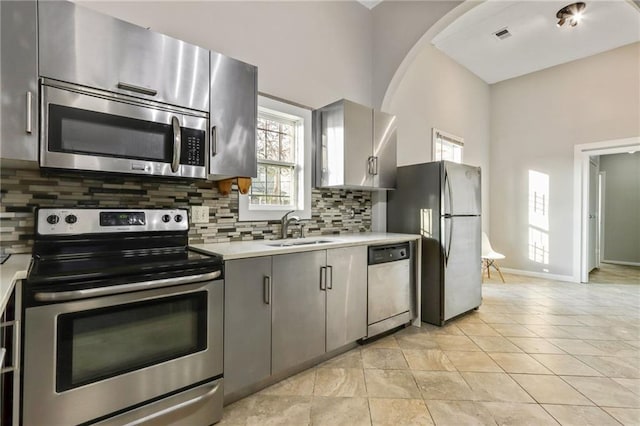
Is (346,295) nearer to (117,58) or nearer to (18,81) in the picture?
(117,58)

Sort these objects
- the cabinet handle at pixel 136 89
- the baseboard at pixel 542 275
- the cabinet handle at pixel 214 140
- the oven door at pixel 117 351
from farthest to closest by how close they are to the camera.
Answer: the baseboard at pixel 542 275
the cabinet handle at pixel 214 140
the cabinet handle at pixel 136 89
the oven door at pixel 117 351

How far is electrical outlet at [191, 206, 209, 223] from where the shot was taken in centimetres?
209

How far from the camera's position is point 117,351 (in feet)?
4.39

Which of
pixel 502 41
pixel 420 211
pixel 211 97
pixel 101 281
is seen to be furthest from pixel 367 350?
pixel 502 41

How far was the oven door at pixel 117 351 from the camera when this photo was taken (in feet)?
3.80

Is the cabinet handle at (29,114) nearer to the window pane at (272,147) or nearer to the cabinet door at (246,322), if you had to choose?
the cabinet door at (246,322)

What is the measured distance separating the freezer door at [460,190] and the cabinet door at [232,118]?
1.92 m

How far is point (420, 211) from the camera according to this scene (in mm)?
3125

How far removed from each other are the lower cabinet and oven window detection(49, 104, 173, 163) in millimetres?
735

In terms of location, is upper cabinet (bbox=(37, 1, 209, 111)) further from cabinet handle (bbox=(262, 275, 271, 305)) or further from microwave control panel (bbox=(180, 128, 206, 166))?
cabinet handle (bbox=(262, 275, 271, 305))

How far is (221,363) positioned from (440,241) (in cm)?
224

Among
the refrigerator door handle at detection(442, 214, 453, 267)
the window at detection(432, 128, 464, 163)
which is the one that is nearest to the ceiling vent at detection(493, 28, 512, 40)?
the window at detection(432, 128, 464, 163)

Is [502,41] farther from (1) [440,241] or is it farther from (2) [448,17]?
(1) [440,241]

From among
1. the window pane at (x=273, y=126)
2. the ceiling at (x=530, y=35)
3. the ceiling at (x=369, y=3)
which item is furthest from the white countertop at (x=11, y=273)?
the ceiling at (x=530, y=35)
